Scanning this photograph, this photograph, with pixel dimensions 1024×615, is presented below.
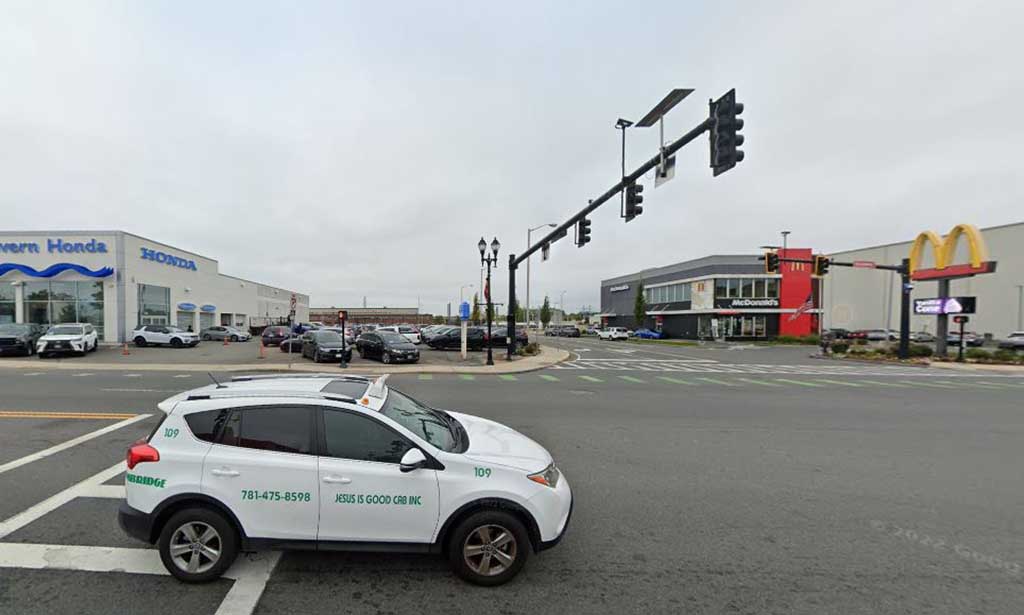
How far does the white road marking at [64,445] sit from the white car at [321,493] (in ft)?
15.7

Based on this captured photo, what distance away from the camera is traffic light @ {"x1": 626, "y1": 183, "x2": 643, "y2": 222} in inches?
508

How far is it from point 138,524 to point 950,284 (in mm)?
70744

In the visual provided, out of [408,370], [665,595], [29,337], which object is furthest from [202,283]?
[665,595]

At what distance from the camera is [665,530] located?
448 cm

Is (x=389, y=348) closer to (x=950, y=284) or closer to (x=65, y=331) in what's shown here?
(x=65, y=331)

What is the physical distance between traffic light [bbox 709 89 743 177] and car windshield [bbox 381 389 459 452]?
297 inches

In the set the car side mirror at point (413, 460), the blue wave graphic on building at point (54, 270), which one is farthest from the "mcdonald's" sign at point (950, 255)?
the blue wave graphic on building at point (54, 270)

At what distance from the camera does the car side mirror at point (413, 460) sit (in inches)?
132

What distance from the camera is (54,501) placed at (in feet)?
16.4

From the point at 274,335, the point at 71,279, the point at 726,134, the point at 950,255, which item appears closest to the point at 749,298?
the point at 950,255

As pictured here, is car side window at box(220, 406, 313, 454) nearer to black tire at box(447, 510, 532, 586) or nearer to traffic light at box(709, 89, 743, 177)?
black tire at box(447, 510, 532, 586)

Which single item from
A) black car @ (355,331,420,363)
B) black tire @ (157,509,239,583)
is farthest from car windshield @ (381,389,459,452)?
black car @ (355,331,420,363)

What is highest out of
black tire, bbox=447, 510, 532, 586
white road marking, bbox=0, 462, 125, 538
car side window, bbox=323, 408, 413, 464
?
car side window, bbox=323, 408, 413, 464

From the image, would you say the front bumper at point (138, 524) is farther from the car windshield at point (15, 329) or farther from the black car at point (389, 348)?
the car windshield at point (15, 329)
